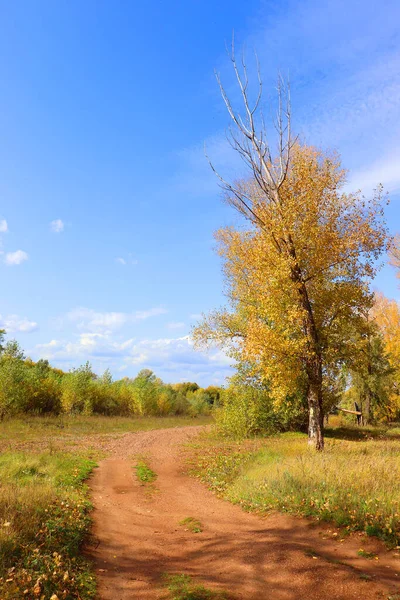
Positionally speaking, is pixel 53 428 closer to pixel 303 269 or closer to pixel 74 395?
pixel 74 395

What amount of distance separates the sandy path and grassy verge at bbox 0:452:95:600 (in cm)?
40

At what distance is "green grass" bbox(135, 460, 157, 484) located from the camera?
14406 mm

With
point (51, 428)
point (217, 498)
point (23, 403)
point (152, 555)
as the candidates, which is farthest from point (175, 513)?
point (23, 403)

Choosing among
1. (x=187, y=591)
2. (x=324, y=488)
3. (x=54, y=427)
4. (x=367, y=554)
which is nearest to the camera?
(x=187, y=591)

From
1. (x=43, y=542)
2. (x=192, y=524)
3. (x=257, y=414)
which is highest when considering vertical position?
(x=257, y=414)

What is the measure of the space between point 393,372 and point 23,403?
33282 mm

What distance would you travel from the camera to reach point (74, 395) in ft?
137

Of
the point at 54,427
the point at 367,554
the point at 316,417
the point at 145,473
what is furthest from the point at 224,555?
the point at 54,427

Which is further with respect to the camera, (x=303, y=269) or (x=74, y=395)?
(x=74, y=395)

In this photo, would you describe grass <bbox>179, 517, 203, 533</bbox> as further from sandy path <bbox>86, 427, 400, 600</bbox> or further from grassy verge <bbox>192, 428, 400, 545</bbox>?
grassy verge <bbox>192, 428, 400, 545</bbox>

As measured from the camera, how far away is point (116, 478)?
1442cm

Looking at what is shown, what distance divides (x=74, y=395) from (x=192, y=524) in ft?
114

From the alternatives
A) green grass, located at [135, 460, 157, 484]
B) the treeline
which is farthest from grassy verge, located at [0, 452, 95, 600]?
the treeline

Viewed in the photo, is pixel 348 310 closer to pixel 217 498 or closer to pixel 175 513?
pixel 217 498
